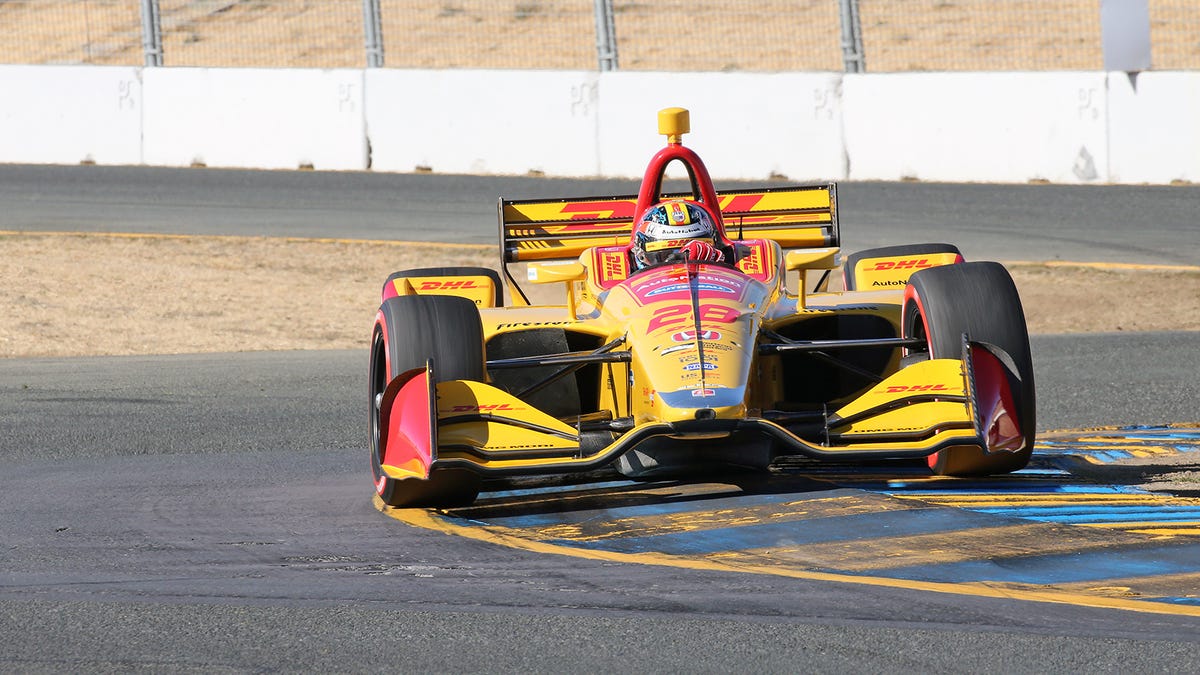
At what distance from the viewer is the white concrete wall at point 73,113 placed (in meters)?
20.6

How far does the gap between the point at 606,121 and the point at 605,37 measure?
4.12ft

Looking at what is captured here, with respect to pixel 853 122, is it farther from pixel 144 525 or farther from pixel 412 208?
pixel 144 525

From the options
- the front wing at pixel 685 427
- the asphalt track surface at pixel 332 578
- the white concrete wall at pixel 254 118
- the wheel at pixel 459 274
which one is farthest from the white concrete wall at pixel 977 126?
the front wing at pixel 685 427

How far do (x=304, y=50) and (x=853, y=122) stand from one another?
8907 millimetres

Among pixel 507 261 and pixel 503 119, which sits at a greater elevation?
pixel 503 119

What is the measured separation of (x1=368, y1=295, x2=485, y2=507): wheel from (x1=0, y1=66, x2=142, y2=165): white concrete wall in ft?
47.4

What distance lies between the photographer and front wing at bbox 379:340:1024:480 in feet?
21.5

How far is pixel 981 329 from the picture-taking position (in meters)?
7.14

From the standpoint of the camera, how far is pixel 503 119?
64.2 ft

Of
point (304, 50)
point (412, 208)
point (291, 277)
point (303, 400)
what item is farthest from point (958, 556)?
point (304, 50)

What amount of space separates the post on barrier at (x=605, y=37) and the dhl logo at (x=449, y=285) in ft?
36.0

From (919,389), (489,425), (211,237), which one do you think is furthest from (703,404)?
(211,237)

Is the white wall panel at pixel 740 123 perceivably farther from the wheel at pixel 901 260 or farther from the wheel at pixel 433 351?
the wheel at pixel 433 351

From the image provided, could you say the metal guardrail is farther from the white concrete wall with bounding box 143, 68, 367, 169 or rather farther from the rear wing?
the rear wing
